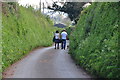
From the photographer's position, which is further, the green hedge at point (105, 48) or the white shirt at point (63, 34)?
the white shirt at point (63, 34)

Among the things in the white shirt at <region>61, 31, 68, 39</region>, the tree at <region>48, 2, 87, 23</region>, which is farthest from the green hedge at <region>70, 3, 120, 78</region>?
the tree at <region>48, 2, 87, 23</region>

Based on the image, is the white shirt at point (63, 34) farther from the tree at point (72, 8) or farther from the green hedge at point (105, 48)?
the tree at point (72, 8)

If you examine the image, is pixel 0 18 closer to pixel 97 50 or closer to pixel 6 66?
pixel 6 66

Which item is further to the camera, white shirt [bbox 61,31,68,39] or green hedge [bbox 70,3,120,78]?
white shirt [bbox 61,31,68,39]

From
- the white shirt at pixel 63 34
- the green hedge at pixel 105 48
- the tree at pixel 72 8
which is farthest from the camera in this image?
the tree at pixel 72 8

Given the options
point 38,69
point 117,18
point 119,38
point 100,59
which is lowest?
point 38,69

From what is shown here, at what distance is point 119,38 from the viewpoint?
791 centimetres

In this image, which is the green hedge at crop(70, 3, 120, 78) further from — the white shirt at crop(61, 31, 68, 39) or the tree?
the tree

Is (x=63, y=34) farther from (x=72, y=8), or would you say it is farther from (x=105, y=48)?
(x=72, y=8)

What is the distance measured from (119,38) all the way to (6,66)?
5.01 m

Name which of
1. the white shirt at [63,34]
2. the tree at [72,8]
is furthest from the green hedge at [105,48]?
the tree at [72,8]

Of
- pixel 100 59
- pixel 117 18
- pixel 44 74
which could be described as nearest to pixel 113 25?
pixel 117 18

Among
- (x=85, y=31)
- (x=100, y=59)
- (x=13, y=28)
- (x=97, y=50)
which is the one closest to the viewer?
(x=100, y=59)

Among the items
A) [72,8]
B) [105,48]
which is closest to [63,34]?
[105,48]
